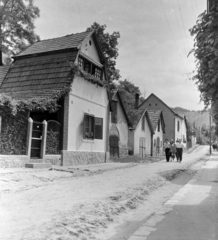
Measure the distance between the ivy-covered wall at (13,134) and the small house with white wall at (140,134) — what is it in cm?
1838

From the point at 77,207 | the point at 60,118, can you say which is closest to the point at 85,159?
the point at 60,118

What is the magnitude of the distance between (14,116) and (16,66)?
6307 millimetres

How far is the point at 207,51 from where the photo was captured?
8484 mm

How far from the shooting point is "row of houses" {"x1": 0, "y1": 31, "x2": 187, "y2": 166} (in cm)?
1238

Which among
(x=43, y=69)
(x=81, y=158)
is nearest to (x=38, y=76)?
(x=43, y=69)

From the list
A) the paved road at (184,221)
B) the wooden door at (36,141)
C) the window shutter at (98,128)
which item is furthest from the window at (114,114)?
the paved road at (184,221)

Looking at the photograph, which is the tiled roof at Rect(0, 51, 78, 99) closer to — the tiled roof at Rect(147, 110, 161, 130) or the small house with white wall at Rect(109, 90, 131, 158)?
the small house with white wall at Rect(109, 90, 131, 158)

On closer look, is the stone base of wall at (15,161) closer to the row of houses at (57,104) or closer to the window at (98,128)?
the row of houses at (57,104)

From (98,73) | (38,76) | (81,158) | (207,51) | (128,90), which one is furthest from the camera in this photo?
(128,90)

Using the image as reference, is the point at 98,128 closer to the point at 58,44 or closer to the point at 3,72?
the point at 58,44

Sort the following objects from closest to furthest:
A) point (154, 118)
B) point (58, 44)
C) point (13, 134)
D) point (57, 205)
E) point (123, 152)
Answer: point (57, 205) < point (13, 134) < point (58, 44) < point (123, 152) < point (154, 118)

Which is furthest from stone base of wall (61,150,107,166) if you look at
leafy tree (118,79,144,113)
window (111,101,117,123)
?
leafy tree (118,79,144,113)

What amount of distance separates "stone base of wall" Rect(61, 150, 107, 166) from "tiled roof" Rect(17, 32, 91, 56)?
5722 millimetres

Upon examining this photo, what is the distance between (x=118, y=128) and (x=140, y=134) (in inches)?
204
